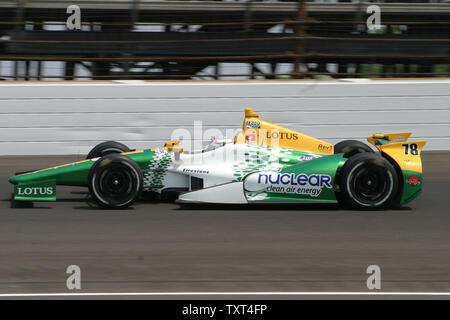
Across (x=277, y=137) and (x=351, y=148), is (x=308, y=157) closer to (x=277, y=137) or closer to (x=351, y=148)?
(x=277, y=137)

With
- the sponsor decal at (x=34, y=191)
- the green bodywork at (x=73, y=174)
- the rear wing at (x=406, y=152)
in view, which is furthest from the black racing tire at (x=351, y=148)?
the sponsor decal at (x=34, y=191)

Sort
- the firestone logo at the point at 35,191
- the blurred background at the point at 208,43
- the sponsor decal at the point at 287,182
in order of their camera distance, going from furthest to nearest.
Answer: the blurred background at the point at 208,43 < the firestone logo at the point at 35,191 < the sponsor decal at the point at 287,182

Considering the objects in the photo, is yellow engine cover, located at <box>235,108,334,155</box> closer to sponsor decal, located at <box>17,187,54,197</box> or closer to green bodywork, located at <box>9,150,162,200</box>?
green bodywork, located at <box>9,150,162,200</box>

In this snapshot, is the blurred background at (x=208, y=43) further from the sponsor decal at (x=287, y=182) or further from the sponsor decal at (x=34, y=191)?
the sponsor decal at (x=287, y=182)

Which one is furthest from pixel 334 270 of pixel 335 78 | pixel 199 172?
pixel 335 78

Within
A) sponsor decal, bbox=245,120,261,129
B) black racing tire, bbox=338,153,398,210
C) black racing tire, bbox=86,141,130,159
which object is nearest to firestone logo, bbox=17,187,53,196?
black racing tire, bbox=86,141,130,159

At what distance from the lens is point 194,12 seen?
11930 mm

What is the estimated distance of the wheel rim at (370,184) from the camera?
6164mm

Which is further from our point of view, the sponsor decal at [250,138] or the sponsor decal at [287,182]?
the sponsor decal at [250,138]

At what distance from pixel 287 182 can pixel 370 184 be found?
0.86 meters

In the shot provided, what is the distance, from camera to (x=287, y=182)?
6.12 meters

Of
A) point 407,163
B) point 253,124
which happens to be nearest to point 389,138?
point 407,163

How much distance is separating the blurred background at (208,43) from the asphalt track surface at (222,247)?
4.33 m
